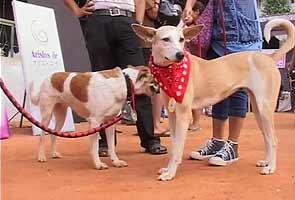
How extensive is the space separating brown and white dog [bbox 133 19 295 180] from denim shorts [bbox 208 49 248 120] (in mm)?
262

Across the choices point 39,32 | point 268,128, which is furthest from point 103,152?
point 39,32

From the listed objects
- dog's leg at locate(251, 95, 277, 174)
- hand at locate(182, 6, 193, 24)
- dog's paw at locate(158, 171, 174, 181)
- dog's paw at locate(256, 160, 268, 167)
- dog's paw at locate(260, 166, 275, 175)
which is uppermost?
hand at locate(182, 6, 193, 24)

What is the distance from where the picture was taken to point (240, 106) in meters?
4.28

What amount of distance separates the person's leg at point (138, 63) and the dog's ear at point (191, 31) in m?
0.78

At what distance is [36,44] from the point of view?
252 inches

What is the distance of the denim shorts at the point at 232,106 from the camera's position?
4.27 meters

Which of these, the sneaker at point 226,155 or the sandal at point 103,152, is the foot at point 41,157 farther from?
the sneaker at point 226,155

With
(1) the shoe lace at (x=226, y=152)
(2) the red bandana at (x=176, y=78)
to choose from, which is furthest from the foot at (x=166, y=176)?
(1) the shoe lace at (x=226, y=152)

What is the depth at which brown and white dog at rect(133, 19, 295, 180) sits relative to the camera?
375 cm

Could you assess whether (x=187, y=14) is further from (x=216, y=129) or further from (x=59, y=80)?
(x=59, y=80)

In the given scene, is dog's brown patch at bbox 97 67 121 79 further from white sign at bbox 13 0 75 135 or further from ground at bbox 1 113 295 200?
white sign at bbox 13 0 75 135

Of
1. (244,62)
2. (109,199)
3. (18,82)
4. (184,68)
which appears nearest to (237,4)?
(244,62)

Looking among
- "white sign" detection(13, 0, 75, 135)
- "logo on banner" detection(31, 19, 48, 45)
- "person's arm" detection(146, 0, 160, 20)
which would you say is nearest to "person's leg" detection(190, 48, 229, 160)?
"person's arm" detection(146, 0, 160, 20)

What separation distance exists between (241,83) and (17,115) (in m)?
4.52
